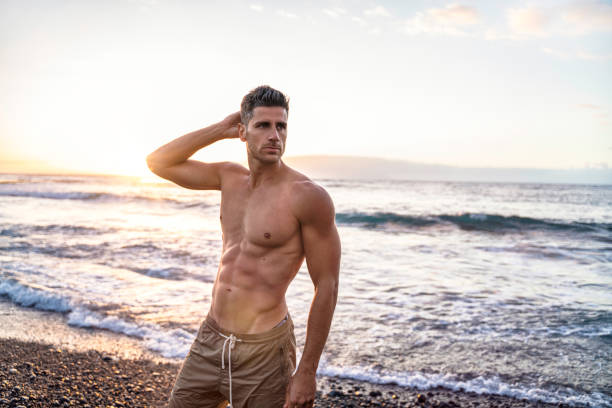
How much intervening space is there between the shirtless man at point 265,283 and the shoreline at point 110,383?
6.76 ft

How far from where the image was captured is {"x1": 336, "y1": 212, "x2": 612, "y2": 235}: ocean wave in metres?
19.9

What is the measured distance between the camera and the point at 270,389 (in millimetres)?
2295

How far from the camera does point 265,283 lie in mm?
2381

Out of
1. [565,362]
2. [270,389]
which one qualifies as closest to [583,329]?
[565,362]

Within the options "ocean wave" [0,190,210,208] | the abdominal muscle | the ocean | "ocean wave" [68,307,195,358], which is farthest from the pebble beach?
"ocean wave" [0,190,210,208]

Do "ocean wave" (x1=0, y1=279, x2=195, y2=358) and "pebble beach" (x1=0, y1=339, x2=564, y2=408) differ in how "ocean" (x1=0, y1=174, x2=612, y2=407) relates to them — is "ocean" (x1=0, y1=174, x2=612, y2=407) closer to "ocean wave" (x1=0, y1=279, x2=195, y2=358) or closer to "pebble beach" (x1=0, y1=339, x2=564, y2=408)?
"ocean wave" (x1=0, y1=279, x2=195, y2=358)

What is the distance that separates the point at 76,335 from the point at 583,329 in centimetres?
684

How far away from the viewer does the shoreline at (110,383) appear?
4.07 metres

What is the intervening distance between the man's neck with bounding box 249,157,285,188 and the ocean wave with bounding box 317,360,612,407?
2988 millimetres

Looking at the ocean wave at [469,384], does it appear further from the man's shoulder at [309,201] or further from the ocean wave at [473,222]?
the ocean wave at [473,222]

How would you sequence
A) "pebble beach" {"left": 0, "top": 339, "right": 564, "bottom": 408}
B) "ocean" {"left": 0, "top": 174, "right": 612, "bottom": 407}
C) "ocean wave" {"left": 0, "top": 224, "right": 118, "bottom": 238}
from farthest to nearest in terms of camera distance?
"ocean wave" {"left": 0, "top": 224, "right": 118, "bottom": 238} < "ocean" {"left": 0, "top": 174, "right": 612, "bottom": 407} < "pebble beach" {"left": 0, "top": 339, "right": 564, "bottom": 408}

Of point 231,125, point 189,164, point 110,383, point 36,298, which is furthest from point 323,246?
point 36,298

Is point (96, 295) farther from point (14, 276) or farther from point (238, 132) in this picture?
point (238, 132)

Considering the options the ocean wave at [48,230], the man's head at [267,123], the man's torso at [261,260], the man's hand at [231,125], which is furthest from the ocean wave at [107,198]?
the man's head at [267,123]
